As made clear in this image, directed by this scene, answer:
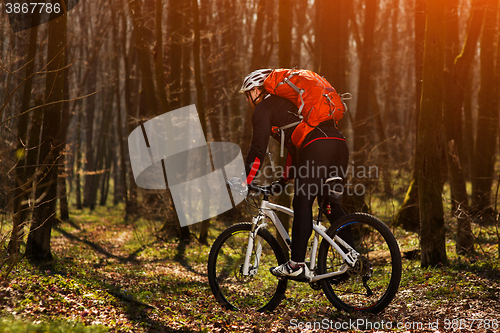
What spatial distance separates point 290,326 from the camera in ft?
13.0

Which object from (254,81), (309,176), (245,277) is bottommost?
(245,277)

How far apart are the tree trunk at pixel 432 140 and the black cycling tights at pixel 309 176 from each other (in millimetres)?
2265

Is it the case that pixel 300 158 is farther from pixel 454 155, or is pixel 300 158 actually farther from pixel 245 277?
pixel 454 155

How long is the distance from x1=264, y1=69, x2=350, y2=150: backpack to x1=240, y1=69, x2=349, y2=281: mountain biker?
0.24 feet

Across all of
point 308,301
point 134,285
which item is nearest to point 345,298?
point 308,301

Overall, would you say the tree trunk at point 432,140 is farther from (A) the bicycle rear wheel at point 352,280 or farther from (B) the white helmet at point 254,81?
(B) the white helmet at point 254,81

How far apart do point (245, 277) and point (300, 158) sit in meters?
1.48

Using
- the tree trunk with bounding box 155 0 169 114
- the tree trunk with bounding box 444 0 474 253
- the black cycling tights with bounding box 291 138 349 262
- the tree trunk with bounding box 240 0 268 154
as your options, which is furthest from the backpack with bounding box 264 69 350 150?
the tree trunk with bounding box 240 0 268 154

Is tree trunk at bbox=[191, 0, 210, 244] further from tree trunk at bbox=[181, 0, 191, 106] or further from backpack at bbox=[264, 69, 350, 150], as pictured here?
backpack at bbox=[264, 69, 350, 150]

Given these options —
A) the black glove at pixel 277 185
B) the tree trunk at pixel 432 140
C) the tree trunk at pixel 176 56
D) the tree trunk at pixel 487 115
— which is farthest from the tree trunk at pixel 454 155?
the tree trunk at pixel 176 56

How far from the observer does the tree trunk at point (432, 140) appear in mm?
5844

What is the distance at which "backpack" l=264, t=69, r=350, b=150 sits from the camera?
403 centimetres

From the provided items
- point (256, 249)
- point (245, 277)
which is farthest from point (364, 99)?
point (245, 277)

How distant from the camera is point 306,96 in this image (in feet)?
13.3
